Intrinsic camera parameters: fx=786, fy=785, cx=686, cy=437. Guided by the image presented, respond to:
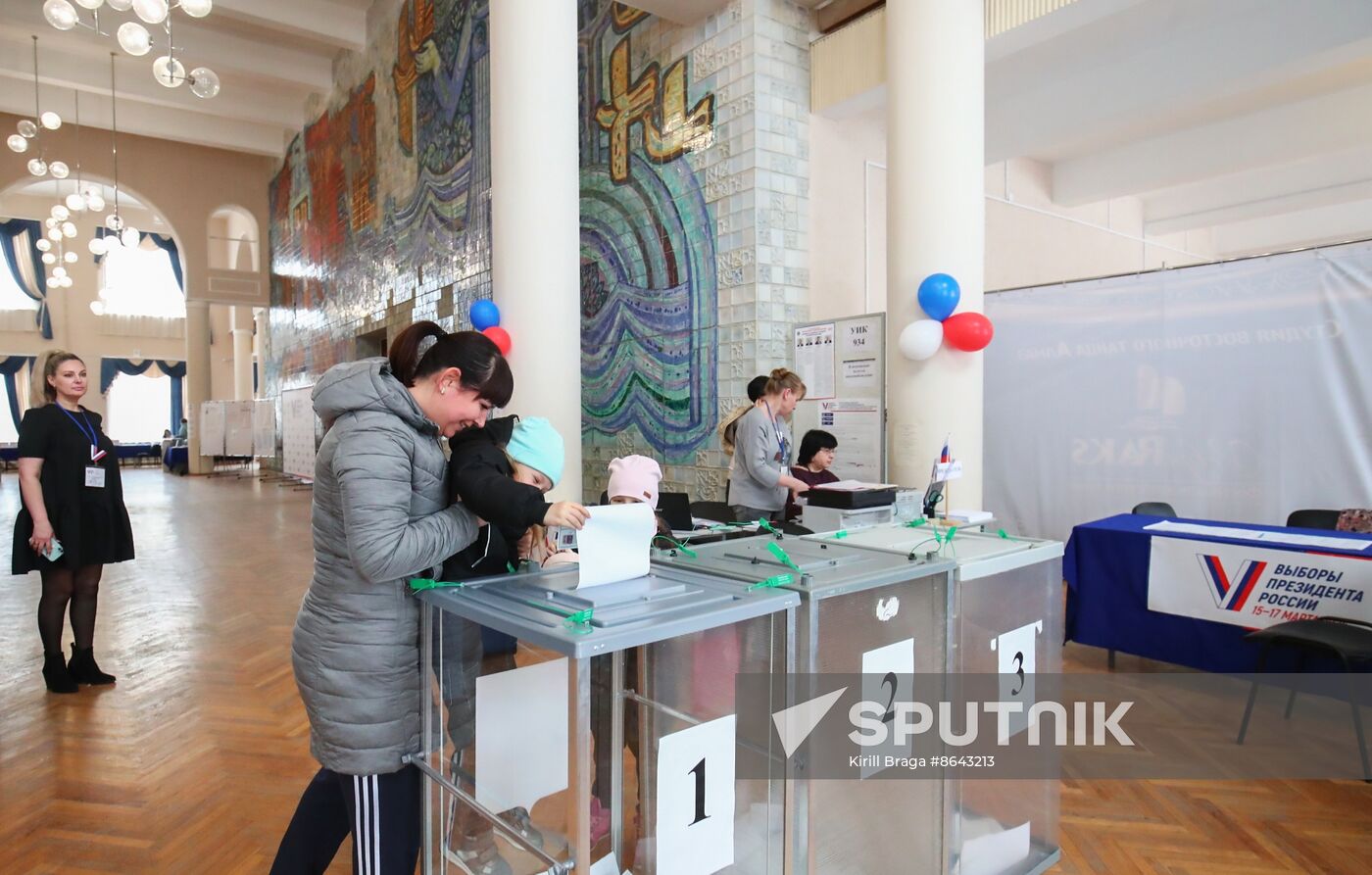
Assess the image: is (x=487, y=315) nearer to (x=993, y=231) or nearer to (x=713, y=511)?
(x=713, y=511)

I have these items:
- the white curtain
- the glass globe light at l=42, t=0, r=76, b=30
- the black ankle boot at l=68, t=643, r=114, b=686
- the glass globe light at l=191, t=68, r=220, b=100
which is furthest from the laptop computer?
the glass globe light at l=42, t=0, r=76, b=30

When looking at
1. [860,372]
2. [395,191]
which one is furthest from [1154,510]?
[395,191]

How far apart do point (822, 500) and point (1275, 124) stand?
26.3ft

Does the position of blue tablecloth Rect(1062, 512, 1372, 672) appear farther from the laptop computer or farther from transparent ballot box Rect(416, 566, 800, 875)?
transparent ballot box Rect(416, 566, 800, 875)

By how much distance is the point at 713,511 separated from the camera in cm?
403

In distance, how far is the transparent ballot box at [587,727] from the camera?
1.30 metres

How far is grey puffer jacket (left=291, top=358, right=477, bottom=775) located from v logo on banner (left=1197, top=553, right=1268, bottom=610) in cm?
321

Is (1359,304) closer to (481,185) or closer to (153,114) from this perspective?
(481,185)

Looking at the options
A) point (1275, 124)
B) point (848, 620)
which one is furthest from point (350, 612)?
point (1275, 124)

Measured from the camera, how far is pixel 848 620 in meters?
1.73

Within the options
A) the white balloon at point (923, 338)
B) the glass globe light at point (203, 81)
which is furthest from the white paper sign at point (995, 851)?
the glass globe light at point (203, 81)

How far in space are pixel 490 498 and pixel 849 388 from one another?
3792 mm

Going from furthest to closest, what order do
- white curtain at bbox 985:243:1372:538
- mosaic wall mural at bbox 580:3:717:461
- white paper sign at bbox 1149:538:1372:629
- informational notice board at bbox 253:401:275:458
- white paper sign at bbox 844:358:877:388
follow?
informational notice board at bbox 253:401:275:458 → mosaic wall mural at bbox 580:3:717:461 → white paper sign at bbox 844:358:877:388 → white curtain at bbox 985:243:1372:538 → white paper sign at bbox 1149:538:1372:629

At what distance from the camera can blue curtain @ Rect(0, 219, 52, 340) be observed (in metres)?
17.7
